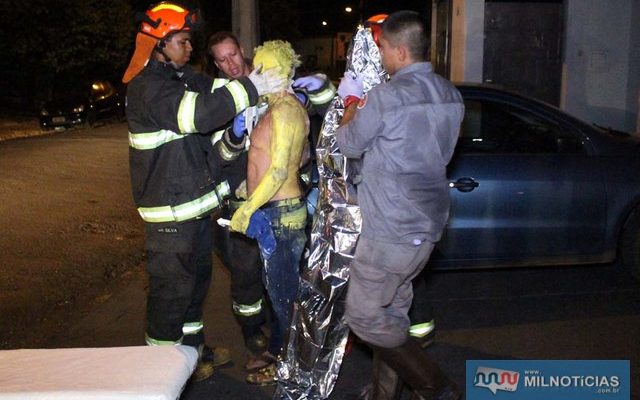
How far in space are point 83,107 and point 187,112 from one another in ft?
68.0

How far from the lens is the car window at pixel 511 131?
5730mm

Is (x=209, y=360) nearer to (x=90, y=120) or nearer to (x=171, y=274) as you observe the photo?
(x=171, y=274)

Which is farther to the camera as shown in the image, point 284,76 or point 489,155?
point 489,155

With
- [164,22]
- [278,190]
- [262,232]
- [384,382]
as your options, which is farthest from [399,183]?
[164,22]

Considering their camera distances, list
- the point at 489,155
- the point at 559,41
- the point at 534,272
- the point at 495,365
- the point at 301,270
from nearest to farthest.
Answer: the point at 495,365 → the point at 301,270 → the point at 489,155 → the point at 534,272 → the point at 559,41

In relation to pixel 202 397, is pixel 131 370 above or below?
above

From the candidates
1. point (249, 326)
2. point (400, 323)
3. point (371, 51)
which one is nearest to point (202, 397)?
point (249, 326)

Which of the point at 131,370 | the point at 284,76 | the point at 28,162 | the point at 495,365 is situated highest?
the point at 284,76

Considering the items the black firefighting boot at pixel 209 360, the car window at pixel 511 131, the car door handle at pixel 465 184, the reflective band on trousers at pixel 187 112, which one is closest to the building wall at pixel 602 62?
the car window at pixel 511 131

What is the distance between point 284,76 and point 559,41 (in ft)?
29.1

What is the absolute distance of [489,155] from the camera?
5.62 metres

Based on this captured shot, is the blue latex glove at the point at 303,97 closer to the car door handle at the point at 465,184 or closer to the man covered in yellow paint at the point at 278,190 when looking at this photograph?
the man covered in yellow paint at the point at 278,190

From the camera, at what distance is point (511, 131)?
578 centimetres

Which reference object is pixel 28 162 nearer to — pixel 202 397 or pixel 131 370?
pixel 202 397
